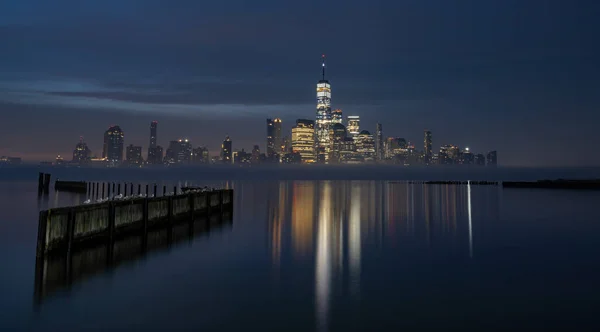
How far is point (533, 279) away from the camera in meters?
18.9

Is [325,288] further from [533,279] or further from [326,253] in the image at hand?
[533,279]

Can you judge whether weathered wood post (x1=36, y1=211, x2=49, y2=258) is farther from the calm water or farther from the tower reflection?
the tower reflection

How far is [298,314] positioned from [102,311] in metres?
6.86

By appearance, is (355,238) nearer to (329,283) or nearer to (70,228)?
(329,283)

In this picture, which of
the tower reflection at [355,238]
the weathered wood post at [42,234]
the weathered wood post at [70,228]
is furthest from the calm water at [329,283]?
the weathered wood post at [70,228]

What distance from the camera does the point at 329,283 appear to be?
1873cm

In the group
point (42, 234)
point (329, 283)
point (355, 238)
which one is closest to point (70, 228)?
point (42, 234)

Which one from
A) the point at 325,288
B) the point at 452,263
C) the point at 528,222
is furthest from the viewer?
the point at 528,222

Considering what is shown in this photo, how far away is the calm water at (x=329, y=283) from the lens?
45.6 ft

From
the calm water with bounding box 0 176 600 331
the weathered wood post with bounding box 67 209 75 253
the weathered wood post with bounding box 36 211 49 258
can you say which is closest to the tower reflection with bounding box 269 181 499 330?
the calm water with bounding box 0 176 600 331

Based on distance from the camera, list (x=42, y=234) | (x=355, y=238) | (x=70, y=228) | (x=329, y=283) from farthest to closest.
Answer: (x=355, y=238), (x=70, y=228), (x=42, y=234), (x=329, y=283)

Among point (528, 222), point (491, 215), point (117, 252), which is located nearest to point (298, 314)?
point (117, 252)

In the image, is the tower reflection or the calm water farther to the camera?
the tower reflection

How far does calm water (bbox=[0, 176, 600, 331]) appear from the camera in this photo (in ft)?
45.6
